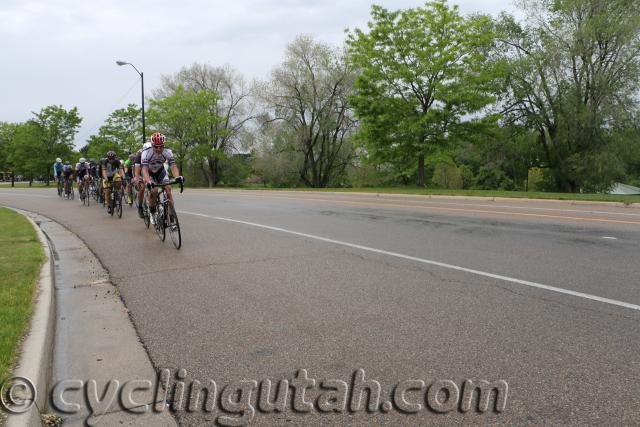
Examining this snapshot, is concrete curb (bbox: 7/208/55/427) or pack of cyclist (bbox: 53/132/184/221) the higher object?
pack of cyclist (bbox: 53/132/184/221)

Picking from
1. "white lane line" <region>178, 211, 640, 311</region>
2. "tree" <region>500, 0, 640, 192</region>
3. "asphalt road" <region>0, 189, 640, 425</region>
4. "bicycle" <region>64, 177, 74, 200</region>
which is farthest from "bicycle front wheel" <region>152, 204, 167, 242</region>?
"tree" <region>500, 0, 640, 192</region>

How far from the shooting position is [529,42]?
32906mm

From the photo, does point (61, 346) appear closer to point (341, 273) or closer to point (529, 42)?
point (341, 273)

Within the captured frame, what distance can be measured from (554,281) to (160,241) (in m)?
7.03

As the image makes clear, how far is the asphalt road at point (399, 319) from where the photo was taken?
312 cm

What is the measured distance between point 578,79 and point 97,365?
111 feet

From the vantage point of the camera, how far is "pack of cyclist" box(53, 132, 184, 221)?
948cm

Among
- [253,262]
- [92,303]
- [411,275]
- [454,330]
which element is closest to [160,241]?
[253,262]

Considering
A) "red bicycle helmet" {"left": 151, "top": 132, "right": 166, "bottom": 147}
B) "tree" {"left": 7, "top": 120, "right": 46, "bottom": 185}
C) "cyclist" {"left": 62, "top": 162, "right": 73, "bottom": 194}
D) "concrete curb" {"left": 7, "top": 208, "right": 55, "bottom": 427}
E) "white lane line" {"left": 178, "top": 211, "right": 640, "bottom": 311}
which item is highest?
"tree" {"left": 7, "top": 120, "right": 46, "bottom": 185}

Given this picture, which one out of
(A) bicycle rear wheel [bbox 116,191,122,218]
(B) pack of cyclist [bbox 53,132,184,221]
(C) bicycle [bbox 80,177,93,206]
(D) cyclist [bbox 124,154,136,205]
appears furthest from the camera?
(C) bicycle [bbox 80,177,93,206]

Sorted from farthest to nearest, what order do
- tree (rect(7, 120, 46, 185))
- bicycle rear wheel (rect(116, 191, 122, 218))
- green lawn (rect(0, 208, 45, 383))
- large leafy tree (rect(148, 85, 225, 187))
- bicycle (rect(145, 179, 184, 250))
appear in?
tree (rect(7, 120, 46, 185)) < large leafy tree (rect(148, 85, 225, 187)) < bicycle rear wheel (rect(116, 191, 122, 218)) < bicycle (rect(145, 179, 184, 250)) < green lawn (rect(0, 208, 45, 383))

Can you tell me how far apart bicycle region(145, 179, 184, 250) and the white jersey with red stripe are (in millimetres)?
494
